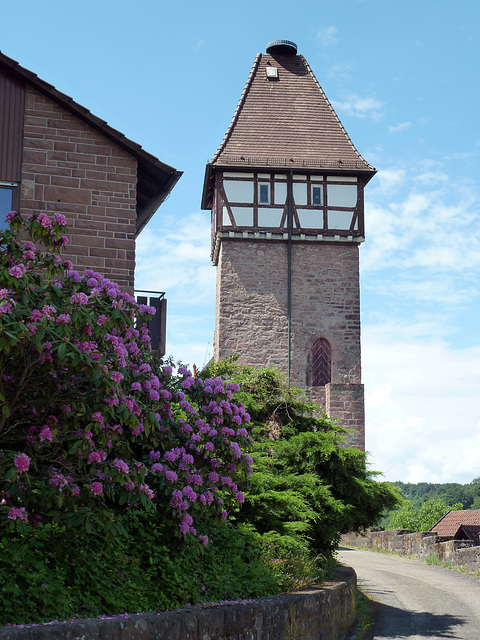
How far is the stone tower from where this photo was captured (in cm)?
2812

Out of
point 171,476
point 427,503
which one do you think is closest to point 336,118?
point 171,476

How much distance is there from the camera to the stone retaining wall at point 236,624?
197 inches

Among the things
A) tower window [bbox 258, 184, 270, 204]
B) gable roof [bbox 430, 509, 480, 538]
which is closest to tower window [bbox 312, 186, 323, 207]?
tower window [bbox 258, 184, 270, 204]

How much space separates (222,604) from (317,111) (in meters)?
26.6

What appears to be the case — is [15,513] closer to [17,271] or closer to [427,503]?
[17,271]

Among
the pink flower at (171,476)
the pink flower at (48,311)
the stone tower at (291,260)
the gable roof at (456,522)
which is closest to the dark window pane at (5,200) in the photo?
the pink flower at (171,476)

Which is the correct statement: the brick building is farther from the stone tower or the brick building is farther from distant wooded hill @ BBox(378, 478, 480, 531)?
the stone tower

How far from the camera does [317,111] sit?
103ft

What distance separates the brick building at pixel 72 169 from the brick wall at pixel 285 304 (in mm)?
16222

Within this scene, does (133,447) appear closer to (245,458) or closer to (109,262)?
(245,458)

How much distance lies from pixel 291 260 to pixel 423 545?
10.3 meters

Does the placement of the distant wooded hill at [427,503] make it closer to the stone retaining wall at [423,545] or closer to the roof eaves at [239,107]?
the stone retaining wall at [423,545]

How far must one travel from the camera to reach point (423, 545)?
24172mm

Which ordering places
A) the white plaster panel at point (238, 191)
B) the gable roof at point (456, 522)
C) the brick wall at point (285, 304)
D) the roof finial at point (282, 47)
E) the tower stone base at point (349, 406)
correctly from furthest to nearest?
the gable roof at point (456, 522) → the roof finial at point (282, 47) → the white plaster panel at point (238, 191) → the brick wall at point (285, 304) → the tower stone base at point (349, 406)
